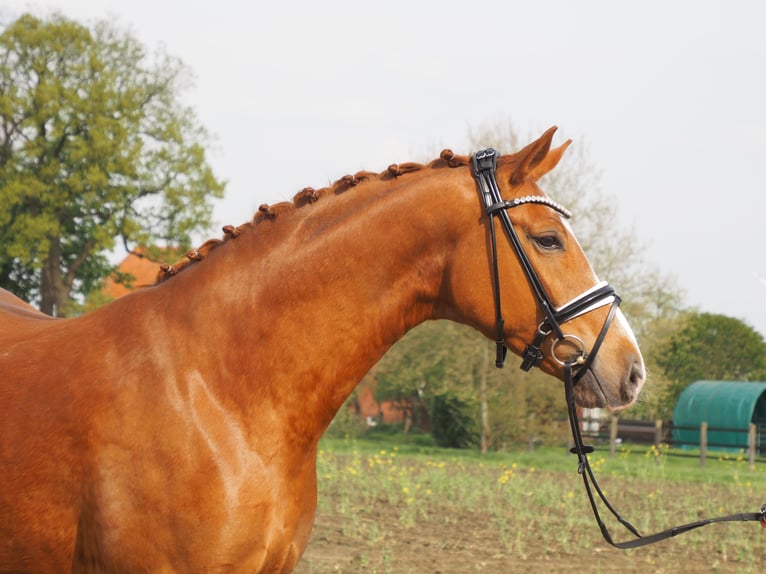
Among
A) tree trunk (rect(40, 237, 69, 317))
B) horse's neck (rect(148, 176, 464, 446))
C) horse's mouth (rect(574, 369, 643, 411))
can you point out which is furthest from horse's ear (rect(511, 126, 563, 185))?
tree trunk (rect(40, 237, 69, 317))

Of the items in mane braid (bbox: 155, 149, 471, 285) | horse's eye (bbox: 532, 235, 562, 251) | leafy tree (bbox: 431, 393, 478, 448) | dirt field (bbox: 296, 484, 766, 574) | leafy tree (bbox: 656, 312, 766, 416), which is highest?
leafy tree (bbox: 656, 312, 766, 416)

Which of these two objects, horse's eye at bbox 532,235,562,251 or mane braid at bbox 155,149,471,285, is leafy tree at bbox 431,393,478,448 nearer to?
mane braid at bbox 155,149,471,285

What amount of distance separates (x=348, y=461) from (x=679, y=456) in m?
13.2

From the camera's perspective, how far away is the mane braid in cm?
320

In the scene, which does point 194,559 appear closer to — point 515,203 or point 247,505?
point 247,505

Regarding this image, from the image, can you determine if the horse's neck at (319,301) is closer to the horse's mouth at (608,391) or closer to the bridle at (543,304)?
the bridle at (543,304)

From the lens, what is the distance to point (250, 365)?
2955 millimetres

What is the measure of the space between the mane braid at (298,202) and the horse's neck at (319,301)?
0.12 m

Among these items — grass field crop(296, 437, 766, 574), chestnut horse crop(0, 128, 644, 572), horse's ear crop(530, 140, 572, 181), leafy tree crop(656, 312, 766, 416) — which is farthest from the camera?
leafy tree crop(656, 312, 766, 416)

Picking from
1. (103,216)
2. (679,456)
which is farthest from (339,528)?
(103,216)

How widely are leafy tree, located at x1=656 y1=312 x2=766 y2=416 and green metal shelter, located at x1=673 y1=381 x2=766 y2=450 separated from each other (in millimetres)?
4324

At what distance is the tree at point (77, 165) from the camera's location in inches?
1296

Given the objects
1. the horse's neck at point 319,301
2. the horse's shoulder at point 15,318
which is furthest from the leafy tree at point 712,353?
the horse's neck at point 319,301

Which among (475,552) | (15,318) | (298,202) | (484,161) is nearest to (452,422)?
(475,552)
